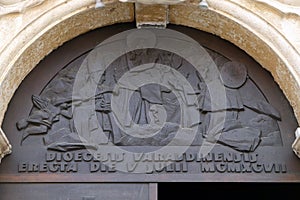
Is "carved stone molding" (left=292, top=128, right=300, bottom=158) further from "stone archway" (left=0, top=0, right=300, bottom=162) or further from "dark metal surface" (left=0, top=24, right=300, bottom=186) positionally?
"stone archway" (left=0, top=0, right=300, bottom=162)

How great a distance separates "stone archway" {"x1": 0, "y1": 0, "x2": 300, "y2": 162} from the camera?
4254mm

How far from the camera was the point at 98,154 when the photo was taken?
4.29m

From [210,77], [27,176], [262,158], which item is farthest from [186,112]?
[27,176]

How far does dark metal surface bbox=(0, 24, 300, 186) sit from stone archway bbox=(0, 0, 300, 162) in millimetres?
93

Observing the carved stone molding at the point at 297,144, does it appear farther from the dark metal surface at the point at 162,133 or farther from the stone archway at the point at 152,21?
the stone archway at the point at 152,21

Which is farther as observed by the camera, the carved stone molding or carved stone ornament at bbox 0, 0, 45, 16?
carved stone ornament at bbox 0, 0, 45, 16

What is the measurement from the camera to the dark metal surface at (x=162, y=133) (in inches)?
167

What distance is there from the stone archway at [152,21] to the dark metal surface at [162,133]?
0.09 m

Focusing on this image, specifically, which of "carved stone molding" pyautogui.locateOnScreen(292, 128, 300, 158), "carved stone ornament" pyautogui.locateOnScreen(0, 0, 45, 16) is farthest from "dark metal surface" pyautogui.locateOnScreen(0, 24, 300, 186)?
"carved stone ornament" pyautogui.locateOnScreen(0, 0, 45, 16)

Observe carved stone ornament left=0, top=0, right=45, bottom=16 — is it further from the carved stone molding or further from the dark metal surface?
the carved stone molding

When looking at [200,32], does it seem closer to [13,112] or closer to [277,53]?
[277,53]

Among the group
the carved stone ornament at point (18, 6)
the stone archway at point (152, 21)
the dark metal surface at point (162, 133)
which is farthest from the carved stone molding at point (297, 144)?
the carved stone ornament at point (18, 6)

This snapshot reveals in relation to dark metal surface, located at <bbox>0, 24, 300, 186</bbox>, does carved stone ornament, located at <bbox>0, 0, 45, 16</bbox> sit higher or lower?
higher

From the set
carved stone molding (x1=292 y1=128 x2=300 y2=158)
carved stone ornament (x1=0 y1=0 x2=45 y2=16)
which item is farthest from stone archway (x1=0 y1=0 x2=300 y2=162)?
carved stone molding (x1=292 y1=128 x2=300 y2=158)
